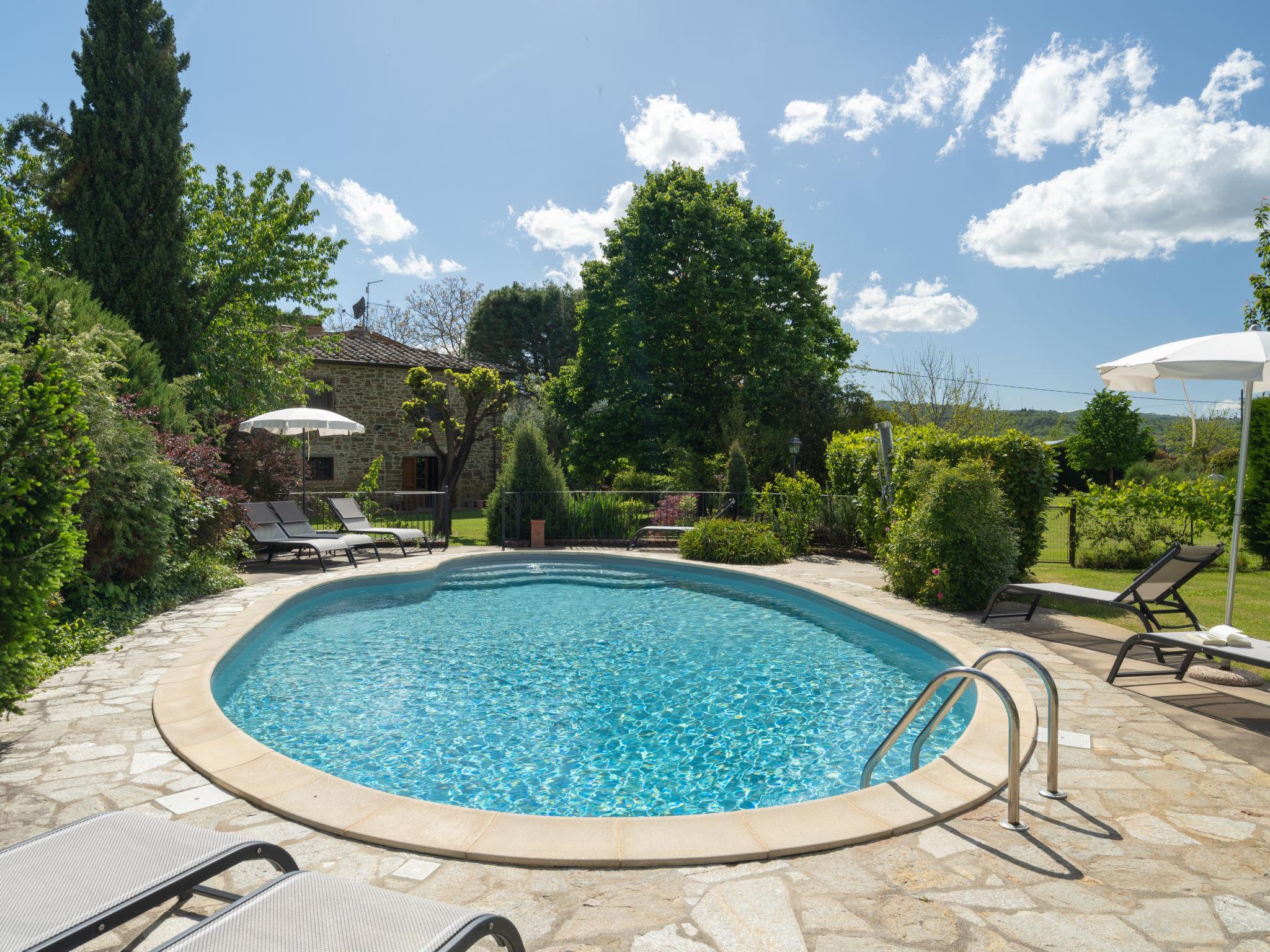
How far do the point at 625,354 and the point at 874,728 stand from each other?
1761cm

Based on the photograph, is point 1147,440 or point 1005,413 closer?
point 1005,413

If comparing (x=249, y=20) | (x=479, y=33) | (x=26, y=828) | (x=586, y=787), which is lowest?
(x=586, y=787)

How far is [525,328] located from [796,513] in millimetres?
26550

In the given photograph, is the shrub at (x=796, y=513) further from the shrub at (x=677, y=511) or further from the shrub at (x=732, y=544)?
the shrub at (x=677, y=511)

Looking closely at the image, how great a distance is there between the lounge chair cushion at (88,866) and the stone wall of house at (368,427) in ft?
74.3

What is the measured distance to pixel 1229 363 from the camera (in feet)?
16.8

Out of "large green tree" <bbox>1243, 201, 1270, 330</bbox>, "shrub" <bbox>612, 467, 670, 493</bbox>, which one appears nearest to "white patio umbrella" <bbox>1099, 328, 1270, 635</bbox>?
"large green tree" <bbox>1243, 201, 1270, 330</bbox>

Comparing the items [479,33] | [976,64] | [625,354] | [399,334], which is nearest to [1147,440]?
[625,354]

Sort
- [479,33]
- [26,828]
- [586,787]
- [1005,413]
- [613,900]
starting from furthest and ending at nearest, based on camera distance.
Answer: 1. [1005,413]
2. [479,33]
3. [586,787]
4. [26,828]
5. [613,900]

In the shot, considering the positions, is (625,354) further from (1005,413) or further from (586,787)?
(586,787)

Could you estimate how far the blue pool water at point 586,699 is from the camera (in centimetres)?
440

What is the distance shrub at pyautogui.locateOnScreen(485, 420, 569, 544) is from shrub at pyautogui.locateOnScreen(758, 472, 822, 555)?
4.48 m

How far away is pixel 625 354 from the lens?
2167 centimetres

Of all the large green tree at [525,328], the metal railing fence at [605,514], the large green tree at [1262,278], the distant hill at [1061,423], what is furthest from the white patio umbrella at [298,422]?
the distant hill at [1061,423]
